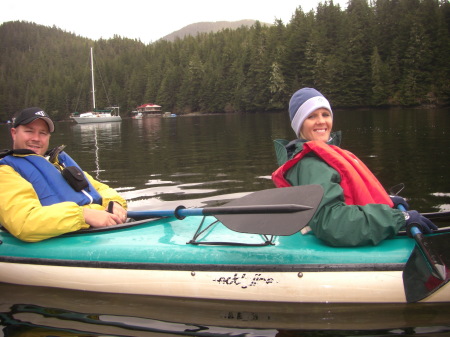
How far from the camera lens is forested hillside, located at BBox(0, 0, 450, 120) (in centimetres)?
5381

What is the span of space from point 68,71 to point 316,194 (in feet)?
478

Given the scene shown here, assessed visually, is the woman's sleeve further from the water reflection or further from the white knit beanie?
the water reflection

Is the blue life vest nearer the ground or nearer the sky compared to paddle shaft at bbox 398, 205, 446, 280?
nearer the sky

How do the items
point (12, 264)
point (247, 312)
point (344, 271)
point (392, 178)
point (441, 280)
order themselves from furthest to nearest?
1. point (392, 178)
2. point (12, 264)
3. point (247, 312)
4. point (344, 271)
5. point (441, 280)

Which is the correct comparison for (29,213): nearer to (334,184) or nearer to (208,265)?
(208,265)

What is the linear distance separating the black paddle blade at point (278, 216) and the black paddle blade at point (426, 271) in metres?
0.86

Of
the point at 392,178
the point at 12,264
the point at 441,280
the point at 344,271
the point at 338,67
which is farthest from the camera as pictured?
the point at 338,67

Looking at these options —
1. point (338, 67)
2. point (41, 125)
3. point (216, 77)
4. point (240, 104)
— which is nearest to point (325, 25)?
point (338, 67)

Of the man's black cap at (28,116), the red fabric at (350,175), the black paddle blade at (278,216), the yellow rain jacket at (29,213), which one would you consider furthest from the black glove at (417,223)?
the man's black cap at (28,116)

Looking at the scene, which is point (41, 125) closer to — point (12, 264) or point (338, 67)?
point (12, 264)

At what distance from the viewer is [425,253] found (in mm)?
3064

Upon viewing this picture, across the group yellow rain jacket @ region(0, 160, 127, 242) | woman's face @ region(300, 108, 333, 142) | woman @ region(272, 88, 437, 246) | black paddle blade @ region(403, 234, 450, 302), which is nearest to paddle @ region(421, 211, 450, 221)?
woman @ region(272, 88, 437, 246)

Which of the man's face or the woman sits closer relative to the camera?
the woman

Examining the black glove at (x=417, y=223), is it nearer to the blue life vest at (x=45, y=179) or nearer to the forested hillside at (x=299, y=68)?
the blue life vest at (x=45, y=179)
